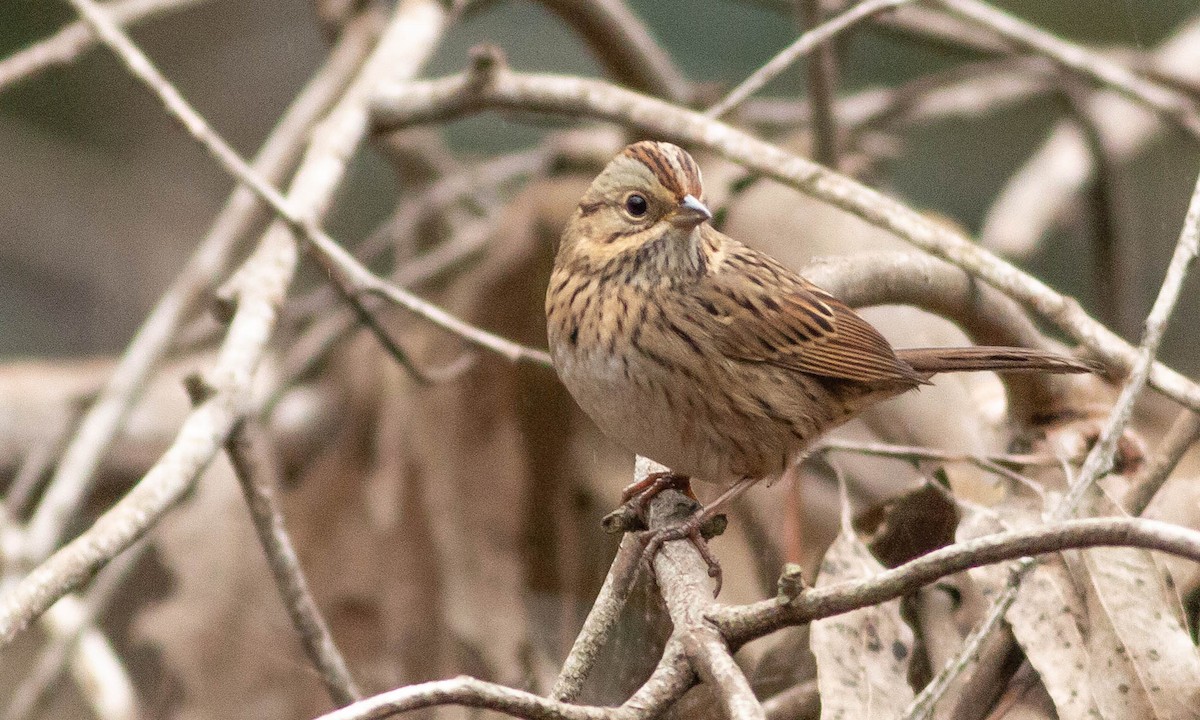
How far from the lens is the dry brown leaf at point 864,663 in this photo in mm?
2342

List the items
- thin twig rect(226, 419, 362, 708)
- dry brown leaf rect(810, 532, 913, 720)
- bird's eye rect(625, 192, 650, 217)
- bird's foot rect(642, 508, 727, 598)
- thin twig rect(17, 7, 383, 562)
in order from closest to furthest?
1. dry brown leaf rect(810, 532, 913, 720)
2. bird's foot rect(642, 508, 727, 598)
3. thin twig rect(226, 419, 362, 708)
4. bird's eye rect(625, 192, 650, 217)
5. thin twig rect(17, 7, 383, 562)

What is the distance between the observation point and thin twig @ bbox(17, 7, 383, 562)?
3.31 metres

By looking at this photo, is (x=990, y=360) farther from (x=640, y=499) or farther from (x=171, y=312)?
(x=171, y=312)

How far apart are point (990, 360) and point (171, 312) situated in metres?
2.19

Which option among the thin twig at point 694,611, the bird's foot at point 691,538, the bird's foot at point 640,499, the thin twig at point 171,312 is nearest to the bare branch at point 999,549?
the thin twig at point 694,611

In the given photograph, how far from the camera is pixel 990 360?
299cm

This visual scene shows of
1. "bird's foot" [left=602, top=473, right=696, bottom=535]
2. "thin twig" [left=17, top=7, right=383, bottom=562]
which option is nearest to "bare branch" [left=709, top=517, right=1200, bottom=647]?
"bird's foot" [left=602, top=473, right=696, bottom=535]

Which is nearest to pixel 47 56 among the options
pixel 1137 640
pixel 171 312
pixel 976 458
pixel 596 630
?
pixel 171 312

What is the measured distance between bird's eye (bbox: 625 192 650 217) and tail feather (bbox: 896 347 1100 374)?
2.26ft

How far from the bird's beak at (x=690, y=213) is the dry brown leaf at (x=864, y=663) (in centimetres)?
83

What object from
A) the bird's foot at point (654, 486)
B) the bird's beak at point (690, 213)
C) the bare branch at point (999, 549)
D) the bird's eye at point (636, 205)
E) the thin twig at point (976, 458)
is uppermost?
the bird's eye at point (636, 205)

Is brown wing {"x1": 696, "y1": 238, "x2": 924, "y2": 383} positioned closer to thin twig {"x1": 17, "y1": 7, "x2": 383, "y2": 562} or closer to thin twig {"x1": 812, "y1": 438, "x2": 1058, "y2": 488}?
thin twig {"x1": 812, "y1": 438, "x2": 1058, "y2": 488}

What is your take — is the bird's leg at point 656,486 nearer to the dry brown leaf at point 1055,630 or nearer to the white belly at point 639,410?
the white belly at point 639,410

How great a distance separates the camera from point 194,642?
157 inches
